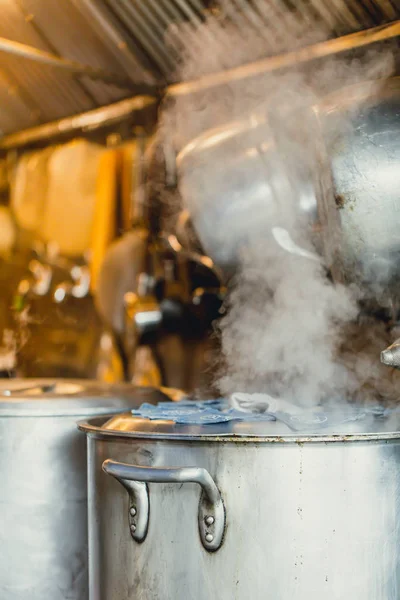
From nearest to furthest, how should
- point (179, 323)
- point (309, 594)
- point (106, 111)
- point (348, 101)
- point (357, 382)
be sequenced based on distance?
1. point (309, 594)
2. point (348, 101)
3. point (357, 382)
4. point (179, 323)
5. point (106, 111)

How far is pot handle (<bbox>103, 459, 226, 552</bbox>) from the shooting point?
4.37 ft

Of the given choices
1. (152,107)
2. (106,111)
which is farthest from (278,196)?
(106,111)

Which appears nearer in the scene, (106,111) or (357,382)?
(357,382)

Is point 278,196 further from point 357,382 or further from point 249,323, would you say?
point 357,382

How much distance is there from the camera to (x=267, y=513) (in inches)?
53.5

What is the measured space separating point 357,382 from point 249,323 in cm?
36

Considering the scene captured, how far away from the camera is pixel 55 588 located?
1940 millimetres

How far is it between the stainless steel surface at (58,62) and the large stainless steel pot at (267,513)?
5.49 feet

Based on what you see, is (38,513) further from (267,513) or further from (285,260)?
(285,260)

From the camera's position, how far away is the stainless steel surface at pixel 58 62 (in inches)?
102

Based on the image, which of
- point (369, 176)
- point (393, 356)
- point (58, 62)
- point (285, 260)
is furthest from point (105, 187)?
point (393, 356)

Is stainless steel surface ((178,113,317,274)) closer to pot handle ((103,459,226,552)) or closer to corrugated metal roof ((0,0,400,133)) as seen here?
corrugated metal roof ((0,0,400,133))

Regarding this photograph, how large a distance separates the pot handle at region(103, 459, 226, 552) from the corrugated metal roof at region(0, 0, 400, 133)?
1483 mm

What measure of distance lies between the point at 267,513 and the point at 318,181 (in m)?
0.78
